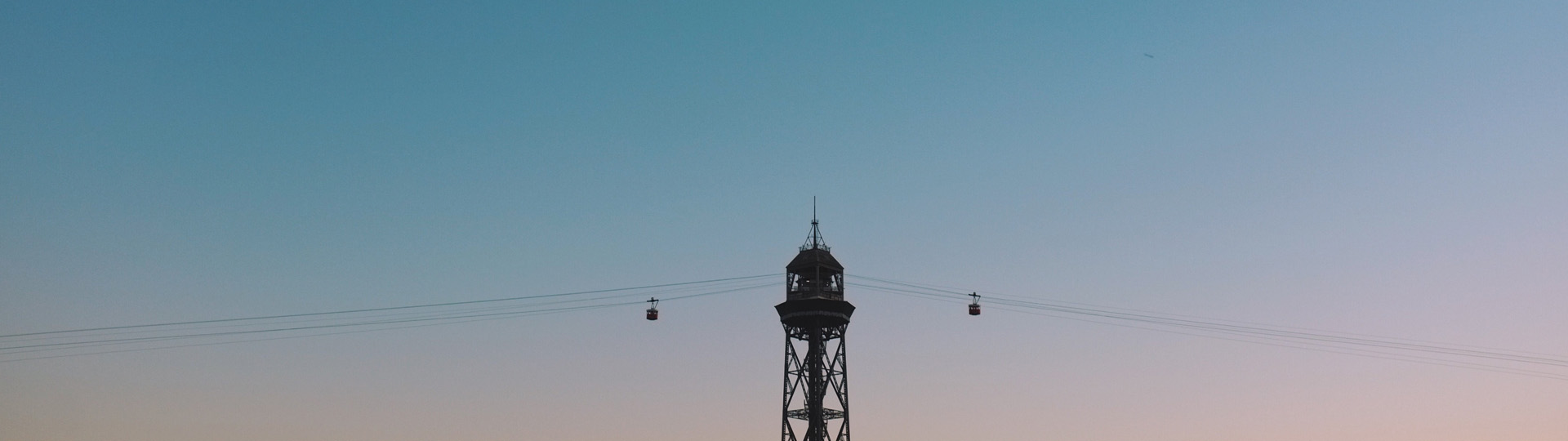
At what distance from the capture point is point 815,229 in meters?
156

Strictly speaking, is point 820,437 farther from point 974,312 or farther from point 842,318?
point 974,312

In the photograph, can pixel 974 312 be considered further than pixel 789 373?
No

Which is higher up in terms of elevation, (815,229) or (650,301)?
(815,229)

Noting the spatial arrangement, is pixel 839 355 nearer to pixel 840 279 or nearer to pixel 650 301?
pixel 840 279

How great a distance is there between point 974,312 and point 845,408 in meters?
24.7

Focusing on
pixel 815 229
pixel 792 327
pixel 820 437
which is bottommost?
pixel 820 437

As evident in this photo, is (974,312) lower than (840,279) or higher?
lower

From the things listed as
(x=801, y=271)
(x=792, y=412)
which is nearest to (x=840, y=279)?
(x=801, y=271)

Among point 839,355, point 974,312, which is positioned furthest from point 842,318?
point 974,312

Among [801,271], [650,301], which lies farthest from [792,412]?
[650,301]

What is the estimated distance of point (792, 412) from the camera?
14862 cm

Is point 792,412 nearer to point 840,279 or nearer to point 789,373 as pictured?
point 789,373

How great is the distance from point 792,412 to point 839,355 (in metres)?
7.13

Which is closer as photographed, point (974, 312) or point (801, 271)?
point (974, 312)
